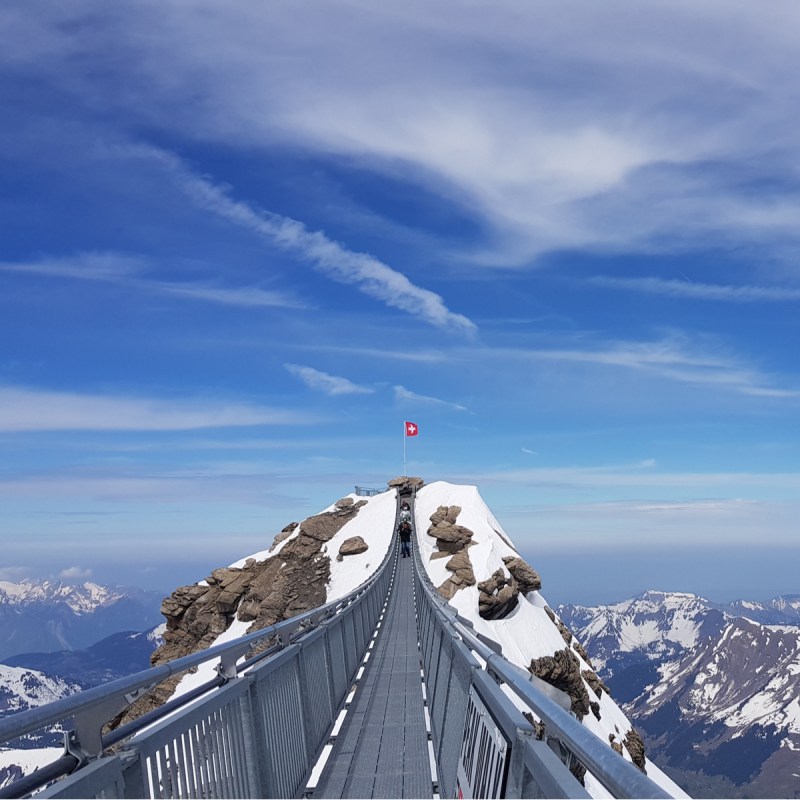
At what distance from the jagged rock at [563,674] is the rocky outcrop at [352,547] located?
17.1 m

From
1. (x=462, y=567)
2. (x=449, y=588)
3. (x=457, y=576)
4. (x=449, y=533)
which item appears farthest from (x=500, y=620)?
(x=449, y=533)

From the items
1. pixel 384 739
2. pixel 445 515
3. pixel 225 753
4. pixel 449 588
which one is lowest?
pixel 449 588

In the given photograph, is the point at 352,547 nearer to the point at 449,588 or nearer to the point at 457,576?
the point at 457,576

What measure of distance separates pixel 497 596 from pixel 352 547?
14888 mm

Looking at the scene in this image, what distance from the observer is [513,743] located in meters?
3.78

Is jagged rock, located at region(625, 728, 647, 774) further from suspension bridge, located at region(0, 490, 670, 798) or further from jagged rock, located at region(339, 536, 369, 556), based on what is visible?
suspension bridge, located at region(0, 490, 670, 798)

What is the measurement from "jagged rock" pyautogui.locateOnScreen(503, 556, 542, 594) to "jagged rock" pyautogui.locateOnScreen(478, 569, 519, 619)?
11.5 ft

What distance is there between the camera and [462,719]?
6855 mm

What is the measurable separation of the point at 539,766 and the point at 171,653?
60.8 m

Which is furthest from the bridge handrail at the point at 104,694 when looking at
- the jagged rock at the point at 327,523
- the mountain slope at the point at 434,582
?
the jagged rock at the point at 327,523

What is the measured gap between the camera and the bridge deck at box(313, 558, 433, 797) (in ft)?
28.7

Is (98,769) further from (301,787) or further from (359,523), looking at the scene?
(359,523)

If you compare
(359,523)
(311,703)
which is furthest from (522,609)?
(311,703)

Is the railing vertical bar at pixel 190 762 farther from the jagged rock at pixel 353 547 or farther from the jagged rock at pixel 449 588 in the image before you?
the jagged rock at pixel 353 547
